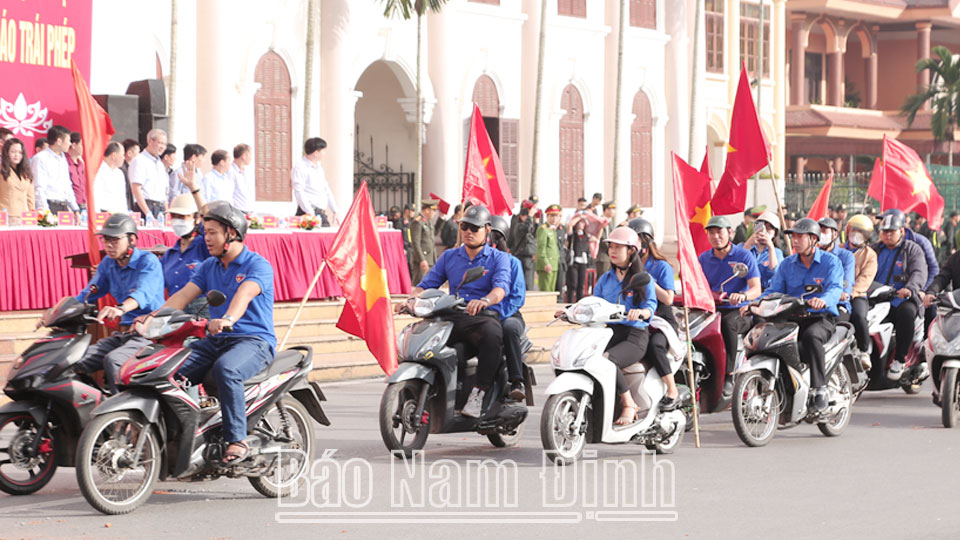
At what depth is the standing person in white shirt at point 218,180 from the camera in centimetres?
1703

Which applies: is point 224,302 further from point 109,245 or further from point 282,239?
point 282,239

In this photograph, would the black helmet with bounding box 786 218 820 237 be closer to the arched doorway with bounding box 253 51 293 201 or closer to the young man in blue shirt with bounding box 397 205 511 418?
the young man in blue shirt with bounding box 397 205 511 418

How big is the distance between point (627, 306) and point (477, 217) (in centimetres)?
123

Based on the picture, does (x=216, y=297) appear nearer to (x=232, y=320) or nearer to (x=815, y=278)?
(x=232, y=320)

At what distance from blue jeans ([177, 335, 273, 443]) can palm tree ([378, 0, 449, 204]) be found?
58.6 ft

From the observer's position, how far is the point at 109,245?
9625 mm

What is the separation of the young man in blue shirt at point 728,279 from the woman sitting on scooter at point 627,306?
1574mm

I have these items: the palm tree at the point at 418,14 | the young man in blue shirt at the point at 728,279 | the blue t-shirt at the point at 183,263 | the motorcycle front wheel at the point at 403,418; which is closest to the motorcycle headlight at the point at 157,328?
the motorcycle front wheel at the point at 403,418

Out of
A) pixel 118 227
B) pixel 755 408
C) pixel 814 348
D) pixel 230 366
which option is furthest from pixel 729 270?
pixel 230 366

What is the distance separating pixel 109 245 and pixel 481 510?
2958mm

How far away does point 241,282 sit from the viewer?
867cm

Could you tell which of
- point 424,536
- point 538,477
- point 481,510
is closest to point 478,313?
point 538,477

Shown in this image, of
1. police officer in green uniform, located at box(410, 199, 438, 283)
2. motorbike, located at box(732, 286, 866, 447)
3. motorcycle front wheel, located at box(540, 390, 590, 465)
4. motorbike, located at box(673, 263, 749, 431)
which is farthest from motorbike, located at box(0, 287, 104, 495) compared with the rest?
police officer in green uniform, located at box(410, 199, 438, 283)

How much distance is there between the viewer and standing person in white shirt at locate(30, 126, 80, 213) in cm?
1622
